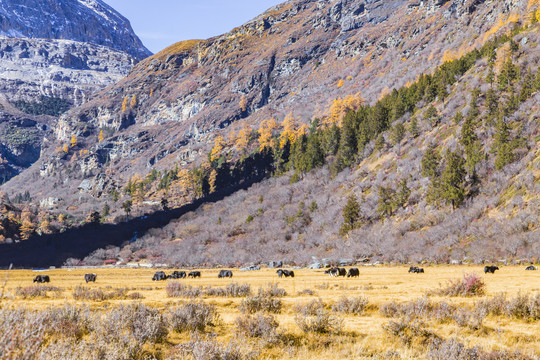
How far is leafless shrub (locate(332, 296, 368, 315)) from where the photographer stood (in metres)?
13.1

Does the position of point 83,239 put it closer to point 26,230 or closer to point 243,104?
point 26,230

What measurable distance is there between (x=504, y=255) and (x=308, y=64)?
164 m

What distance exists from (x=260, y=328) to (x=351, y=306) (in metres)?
5.22

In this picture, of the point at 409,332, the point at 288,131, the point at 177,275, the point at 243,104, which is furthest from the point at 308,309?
the point at 243,104

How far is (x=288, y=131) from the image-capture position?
399 feet

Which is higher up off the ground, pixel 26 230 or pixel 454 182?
pixel 454 182

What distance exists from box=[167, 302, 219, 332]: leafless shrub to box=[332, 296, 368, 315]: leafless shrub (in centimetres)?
502

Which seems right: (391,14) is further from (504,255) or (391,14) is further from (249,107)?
(504,255)

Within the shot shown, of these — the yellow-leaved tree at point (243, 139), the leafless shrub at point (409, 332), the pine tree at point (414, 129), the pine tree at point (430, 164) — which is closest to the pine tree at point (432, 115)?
the pine tree at point (414, 129)

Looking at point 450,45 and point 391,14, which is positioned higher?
point 391,14

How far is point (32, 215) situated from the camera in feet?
361

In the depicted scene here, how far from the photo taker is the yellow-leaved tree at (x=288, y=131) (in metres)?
115

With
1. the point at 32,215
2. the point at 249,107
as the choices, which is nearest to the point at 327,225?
the point at 32,215

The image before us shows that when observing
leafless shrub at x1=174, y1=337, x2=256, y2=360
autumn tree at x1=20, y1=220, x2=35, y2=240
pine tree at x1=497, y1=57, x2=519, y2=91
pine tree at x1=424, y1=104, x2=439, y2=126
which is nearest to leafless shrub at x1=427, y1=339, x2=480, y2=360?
leafless shrub at x1=174, y1=337, x2=256, y2=360
